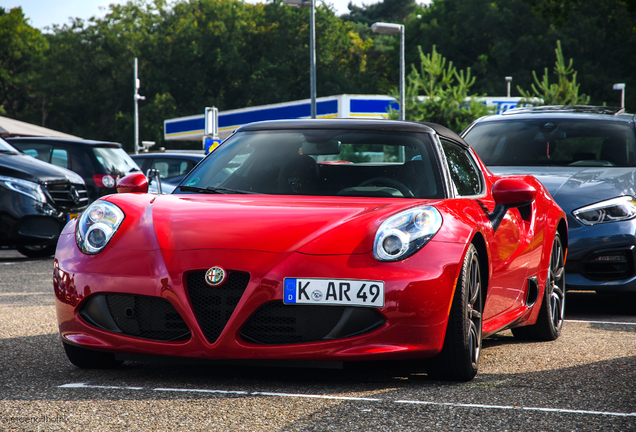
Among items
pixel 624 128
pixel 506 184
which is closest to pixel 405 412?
pixel 506 184

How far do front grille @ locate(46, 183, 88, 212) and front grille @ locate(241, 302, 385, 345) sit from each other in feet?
26.8

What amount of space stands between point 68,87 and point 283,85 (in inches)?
686

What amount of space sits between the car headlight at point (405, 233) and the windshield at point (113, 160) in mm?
10418

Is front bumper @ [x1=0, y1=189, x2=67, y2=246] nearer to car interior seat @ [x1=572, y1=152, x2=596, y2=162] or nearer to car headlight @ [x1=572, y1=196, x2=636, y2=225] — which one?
car interior seat @ [x1=572, y1=152, x2=596, y2=162]

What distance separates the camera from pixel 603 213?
6.92 meters

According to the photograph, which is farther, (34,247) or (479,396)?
(34,247)

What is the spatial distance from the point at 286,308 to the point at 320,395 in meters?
0.39

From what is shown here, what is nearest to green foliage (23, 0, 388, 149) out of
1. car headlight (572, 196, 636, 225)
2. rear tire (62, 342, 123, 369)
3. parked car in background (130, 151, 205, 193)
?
parked car in background (130, 151, 205, 193)

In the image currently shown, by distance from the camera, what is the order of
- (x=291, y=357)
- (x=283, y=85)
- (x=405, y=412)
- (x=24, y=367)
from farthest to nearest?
1. (x=283, y=85)
2. (x=24, y=367)
3. (x=291, y=357)
4. (x=405, y=412)

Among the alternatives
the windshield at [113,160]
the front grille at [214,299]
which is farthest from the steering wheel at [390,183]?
the windshield at [113,160]

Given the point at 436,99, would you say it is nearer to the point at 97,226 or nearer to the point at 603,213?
the point at 603,213

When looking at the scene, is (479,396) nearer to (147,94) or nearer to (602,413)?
(602,413)

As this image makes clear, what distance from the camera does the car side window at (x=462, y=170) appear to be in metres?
4.84

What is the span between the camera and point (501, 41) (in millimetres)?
62125
